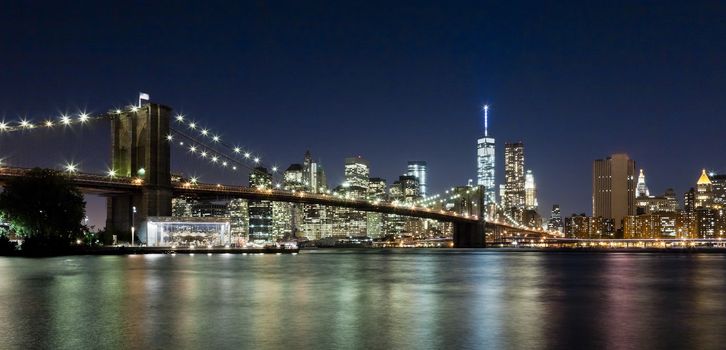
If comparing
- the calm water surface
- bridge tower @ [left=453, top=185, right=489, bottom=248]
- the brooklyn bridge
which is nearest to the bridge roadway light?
the brooklyn bridge

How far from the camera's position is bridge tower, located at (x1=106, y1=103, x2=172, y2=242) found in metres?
69.7

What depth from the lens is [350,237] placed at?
187625 millimetres

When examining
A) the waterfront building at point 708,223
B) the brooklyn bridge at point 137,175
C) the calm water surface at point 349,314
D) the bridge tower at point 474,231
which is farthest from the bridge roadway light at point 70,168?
the waterfront building at point 708,223

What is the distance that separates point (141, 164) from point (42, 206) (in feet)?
43.4

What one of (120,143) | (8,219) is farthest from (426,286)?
(120,143)

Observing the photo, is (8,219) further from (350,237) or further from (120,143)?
(350,237)

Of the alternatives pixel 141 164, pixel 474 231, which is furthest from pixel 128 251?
pixel 474 231

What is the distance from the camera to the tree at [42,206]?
59938mm

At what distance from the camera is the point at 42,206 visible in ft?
197

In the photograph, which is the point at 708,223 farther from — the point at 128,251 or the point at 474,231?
the point at 128,251

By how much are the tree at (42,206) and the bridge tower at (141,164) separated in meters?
7.37

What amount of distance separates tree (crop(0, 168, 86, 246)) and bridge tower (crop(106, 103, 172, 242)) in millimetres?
7375

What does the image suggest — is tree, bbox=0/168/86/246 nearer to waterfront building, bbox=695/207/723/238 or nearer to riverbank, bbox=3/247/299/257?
riverbank, bbox=3/247/299/257

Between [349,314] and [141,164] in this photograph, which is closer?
[349,314]
